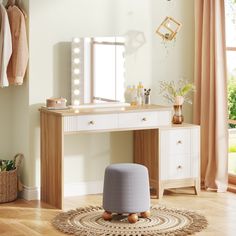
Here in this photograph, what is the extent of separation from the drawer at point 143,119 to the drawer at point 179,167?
338mm

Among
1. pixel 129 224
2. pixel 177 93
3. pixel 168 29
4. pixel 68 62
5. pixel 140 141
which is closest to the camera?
pixel 129 224

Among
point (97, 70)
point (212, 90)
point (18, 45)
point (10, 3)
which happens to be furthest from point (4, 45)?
point (212, 90)

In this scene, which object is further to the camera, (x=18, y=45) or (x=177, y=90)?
(x=177, y=90)

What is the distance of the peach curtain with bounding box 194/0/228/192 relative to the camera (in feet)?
21.2

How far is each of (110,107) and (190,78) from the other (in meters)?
1.01

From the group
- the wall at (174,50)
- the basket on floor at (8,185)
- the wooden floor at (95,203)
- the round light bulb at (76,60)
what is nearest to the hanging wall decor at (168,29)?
the wall at (174,50)

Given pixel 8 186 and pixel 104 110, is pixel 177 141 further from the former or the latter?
pixel 8 186

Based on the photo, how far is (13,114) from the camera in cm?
623

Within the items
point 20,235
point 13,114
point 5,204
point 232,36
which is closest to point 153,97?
point 232,36

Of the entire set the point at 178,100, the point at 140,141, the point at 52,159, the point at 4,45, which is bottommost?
the point at 52,159

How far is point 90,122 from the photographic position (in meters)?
5.78

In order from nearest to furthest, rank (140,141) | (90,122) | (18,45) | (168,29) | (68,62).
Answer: (90,122), (18,45), (68,62), (140,141), (168,29)

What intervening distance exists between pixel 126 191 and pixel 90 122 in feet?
2.71

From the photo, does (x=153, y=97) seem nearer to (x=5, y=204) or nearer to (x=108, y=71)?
(x=108, y=71)
